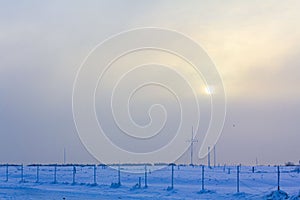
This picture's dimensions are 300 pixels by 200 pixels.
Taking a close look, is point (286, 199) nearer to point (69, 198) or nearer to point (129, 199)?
point (129, 199)

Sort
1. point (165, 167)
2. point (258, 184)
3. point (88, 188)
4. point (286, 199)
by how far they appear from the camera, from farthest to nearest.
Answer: point (165, 167) < point (258, 184) < point (88, 188) < point (286, 199)

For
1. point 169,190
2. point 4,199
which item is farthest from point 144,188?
point 4,199

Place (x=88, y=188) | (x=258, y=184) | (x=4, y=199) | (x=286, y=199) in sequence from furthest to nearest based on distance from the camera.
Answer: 1. (x=258, y=184)
2. (x=88, y=188)
3. (x=4, y=199)
4. (x=286, y=199)

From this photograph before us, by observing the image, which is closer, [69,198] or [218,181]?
[69,198]

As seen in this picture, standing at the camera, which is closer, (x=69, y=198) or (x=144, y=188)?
(x=69, y=198)

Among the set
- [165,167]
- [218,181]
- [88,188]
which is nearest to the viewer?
[88,188]

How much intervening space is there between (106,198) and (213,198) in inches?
274

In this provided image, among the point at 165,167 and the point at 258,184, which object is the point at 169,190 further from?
the point at 165,167

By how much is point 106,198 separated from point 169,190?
304 inches

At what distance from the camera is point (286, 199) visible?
32.0m

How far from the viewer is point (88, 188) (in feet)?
163

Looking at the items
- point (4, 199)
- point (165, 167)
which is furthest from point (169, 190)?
point (165, 167)

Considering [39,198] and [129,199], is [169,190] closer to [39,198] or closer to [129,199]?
[129,199]

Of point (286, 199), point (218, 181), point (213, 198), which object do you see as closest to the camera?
point (286, 199)
